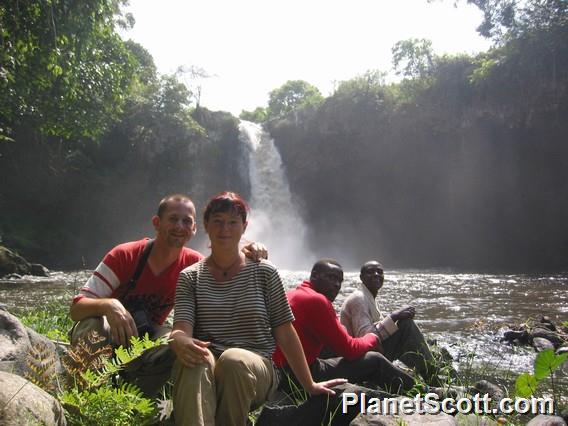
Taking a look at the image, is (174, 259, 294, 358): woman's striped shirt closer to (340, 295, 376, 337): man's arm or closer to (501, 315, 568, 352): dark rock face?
(340, 295, 376, 337): man's arm

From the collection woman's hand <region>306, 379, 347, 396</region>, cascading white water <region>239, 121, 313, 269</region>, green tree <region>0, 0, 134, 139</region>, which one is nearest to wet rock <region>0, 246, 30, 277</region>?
green tree <region>0, 0, 134, 139</region>

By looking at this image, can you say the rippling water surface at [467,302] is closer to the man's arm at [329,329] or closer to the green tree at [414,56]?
the man's arm at [329,329]

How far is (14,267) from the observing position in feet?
50.5

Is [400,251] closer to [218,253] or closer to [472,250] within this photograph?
[472,250]

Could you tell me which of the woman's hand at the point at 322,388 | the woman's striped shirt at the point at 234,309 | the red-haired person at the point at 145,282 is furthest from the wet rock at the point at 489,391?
the red-haired person at the point at 145,282

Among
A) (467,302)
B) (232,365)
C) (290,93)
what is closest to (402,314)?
(232,365)

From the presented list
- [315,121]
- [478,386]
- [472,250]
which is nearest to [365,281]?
[478,386]

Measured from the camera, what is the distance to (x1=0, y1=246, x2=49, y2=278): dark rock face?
49.5ft

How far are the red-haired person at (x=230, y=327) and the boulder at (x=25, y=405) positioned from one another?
51 centimetres

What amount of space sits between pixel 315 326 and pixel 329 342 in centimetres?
16

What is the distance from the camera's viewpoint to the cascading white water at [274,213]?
80.4 ft

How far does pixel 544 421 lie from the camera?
110 inches

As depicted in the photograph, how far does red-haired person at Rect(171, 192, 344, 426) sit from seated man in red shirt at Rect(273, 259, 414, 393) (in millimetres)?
501

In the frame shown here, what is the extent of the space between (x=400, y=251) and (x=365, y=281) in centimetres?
2287
